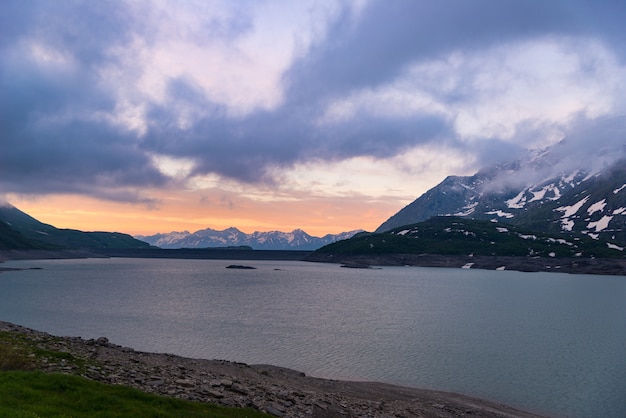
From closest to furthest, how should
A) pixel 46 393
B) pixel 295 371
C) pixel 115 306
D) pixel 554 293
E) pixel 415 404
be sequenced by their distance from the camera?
pixel 46 393
pixel 415 404
pixel 295 371
pixel 115 306
pixel 554 293

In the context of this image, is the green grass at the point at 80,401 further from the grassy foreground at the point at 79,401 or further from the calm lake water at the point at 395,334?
the calm lake water at the point at 395,334

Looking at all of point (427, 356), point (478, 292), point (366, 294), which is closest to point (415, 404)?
point (427, 356)

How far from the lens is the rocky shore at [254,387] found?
28.8 meters

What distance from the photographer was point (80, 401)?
71.0 feet

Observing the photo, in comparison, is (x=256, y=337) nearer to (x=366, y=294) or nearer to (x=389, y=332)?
(x=389, y=332)

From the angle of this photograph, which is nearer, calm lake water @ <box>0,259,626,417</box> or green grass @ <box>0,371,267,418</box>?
green grass @ <box>0,371,267,418</box>

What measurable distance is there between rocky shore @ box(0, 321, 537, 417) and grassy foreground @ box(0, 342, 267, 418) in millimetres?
2939

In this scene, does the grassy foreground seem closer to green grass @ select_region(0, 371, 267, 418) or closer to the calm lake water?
green grass @ select_region(0, 371, 267, 418)

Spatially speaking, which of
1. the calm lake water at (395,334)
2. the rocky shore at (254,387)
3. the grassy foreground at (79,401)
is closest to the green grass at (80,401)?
the grassy foreground at (79,401)

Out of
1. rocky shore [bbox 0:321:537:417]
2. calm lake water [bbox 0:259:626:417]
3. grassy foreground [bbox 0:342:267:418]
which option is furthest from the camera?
calm lake water [bbox 0:259:626:417]

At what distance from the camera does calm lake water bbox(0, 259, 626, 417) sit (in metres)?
45.9

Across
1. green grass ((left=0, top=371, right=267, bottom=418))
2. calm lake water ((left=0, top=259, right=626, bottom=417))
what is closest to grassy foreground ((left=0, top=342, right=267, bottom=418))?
green grass ((left=0, top=371, right=267, bottom=418))

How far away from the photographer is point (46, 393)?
72.1 ft

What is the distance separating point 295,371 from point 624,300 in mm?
117923
